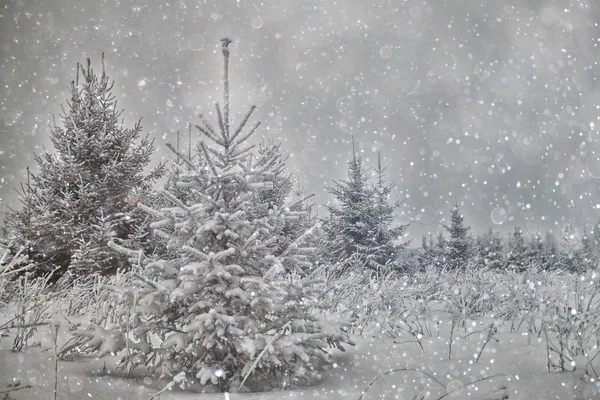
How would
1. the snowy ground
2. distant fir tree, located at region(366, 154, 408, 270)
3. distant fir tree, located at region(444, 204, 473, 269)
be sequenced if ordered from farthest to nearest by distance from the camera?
distant fir tree, located at region(444, 204, 473, 269) < distant fir tree, located at region(366, 154, 408, 270) < the snowy ground

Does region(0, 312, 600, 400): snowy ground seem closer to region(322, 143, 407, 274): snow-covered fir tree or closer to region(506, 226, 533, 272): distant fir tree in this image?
region(322, 143, 407, 274): snow-covered fir tree

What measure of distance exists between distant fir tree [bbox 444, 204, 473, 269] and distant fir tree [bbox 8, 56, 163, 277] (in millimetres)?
24052

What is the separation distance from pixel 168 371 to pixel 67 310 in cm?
477

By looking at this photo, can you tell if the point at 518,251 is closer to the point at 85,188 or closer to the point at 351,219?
the point at 351,219

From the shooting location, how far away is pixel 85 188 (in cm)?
1128

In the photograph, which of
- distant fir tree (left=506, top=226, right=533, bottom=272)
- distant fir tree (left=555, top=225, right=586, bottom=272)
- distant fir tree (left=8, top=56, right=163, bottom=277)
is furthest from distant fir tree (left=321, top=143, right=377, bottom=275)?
distant fir tree (left=555, top=225, right=586, bottom=272)

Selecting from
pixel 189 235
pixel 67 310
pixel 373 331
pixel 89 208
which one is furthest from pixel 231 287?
pixel 89 208

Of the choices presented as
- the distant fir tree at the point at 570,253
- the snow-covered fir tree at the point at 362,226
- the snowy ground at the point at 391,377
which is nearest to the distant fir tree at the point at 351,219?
the snow-covered fir tree at the point at 362,226

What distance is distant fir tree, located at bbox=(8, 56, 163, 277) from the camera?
11047 mm

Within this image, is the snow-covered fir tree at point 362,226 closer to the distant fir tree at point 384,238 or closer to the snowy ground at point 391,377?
the distant fir tree at point 384,238

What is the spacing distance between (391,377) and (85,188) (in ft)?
33.2

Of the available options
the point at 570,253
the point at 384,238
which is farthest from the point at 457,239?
the point at 570,253

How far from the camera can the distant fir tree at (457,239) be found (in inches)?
1196

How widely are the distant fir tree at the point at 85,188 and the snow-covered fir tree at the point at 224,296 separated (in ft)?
24.5
